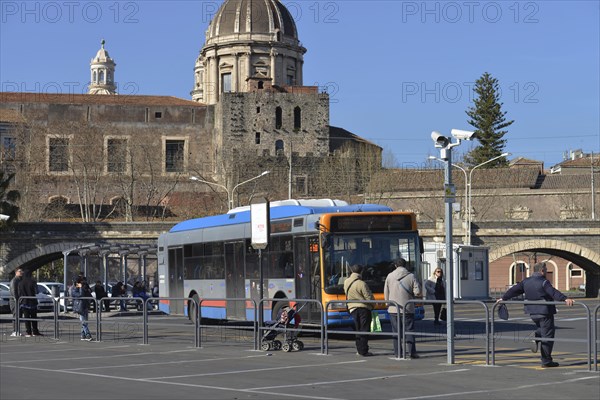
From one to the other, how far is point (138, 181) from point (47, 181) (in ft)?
29.3

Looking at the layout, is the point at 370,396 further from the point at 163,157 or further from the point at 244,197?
the point at 163,157

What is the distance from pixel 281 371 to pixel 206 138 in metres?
98.7

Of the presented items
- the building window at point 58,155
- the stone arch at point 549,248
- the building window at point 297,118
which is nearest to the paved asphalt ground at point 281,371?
the stone arch at point 549,248

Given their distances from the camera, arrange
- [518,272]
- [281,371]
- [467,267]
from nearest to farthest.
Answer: [281,371] < [467,267] < [518,272]

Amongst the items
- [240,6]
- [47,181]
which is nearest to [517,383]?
[47,181]

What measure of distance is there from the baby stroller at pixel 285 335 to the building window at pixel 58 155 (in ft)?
282

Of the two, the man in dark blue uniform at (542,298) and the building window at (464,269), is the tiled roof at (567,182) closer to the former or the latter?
the building window at (464,269)

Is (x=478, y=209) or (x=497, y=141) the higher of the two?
(x=497, y=141)

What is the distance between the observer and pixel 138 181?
104m

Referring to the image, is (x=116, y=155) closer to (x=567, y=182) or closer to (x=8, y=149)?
(x=8, y=149)

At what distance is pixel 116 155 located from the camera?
104938 millimetres

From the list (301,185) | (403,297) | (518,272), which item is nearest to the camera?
(403,297)

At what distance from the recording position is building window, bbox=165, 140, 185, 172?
365 ft

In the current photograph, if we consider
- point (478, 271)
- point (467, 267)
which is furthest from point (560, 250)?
point (467, 267)
